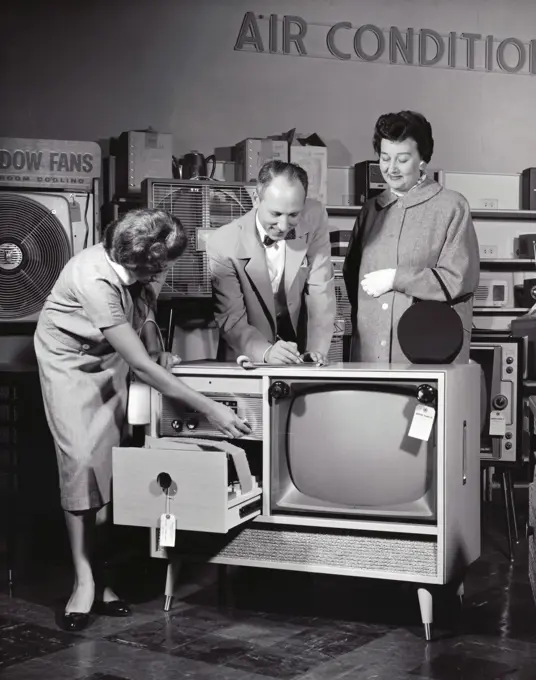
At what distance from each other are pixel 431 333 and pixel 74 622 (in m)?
1.44

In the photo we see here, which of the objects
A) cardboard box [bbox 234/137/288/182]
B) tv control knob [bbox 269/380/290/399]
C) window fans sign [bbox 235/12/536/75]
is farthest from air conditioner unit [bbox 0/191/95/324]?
tv control knob [bbox 269/380/290/399]

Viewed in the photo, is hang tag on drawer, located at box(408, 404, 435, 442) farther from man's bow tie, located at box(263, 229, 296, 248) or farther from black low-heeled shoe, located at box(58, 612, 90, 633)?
black low-heeled shoe, located at box(58, 612, 90, 633)

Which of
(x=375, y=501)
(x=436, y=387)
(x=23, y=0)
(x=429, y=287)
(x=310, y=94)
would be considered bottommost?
(x=375, y=501)

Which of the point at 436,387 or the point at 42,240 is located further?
the point at 42,240

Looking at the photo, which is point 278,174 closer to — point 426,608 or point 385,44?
point 426,608

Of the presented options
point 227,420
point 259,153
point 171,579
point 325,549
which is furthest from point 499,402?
point 259,153

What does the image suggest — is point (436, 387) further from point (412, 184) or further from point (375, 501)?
point (412, 184)

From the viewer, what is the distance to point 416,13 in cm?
636

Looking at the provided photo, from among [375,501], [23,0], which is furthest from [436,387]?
[23,0]

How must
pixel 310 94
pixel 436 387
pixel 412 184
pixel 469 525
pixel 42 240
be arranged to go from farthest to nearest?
pixel 310 94 → pixel 42 240 → pixel 412 184 → pixel 469 525 → pixel 436 387

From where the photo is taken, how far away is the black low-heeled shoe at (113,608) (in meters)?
2.91

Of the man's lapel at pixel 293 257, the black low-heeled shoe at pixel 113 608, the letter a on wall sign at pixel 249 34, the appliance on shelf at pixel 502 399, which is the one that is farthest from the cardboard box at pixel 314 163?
the black low-heeled shoe at pixel 113 608

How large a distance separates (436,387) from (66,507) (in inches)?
49.2

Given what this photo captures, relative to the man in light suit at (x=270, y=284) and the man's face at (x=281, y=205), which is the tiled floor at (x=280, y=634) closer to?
the man in light suit at (x=270, y=284)
